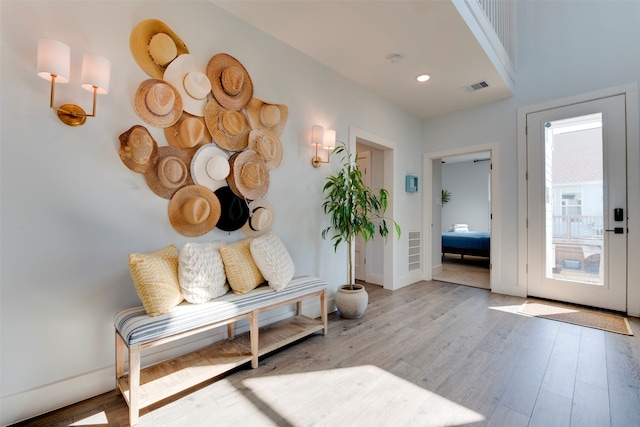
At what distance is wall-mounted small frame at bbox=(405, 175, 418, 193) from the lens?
436 centimetres

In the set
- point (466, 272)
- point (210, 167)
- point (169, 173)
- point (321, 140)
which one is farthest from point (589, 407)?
point (466, 272)

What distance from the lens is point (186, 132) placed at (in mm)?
2053

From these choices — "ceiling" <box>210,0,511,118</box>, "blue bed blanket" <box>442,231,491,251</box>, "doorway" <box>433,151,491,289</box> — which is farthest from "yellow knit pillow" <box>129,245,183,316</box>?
"blue bed blanket" <box>442,231,491,251</box>

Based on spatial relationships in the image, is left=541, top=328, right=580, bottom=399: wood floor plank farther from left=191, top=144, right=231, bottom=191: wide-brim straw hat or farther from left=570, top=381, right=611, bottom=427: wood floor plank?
left=191, top=144, right=231, bottom=191: wide-brim straw hat

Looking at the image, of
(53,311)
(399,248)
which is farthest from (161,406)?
(399,248)

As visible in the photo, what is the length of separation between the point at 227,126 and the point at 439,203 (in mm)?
4420

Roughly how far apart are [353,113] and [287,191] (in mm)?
1499

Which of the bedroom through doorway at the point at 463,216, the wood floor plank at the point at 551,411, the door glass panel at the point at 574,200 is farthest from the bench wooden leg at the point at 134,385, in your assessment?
the bedroom through doorway at the point at 463,216

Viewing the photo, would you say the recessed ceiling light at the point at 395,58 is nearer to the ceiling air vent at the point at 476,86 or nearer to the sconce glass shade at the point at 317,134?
the sconce glass shade at the point at 317,134

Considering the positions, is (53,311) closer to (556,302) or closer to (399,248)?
(399,248)

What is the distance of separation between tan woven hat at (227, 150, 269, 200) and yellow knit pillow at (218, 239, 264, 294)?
0.48 metres

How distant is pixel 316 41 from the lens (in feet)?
8.91

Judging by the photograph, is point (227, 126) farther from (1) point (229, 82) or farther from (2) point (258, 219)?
(2) point (258, 219)

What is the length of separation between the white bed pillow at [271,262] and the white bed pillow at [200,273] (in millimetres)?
295
